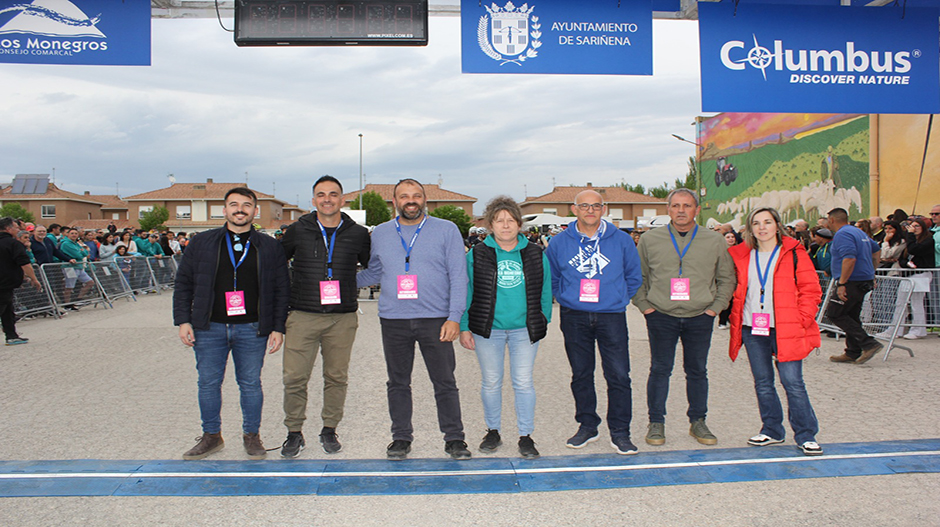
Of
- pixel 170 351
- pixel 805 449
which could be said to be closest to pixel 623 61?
pixel 805 449

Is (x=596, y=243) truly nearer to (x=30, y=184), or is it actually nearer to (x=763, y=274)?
(x=763, y=274)

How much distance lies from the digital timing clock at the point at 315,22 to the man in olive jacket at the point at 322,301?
2.98 m

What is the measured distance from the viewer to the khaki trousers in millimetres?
4320

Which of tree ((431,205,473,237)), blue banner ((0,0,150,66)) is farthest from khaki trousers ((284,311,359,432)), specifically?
tree ((431,205,473,237))

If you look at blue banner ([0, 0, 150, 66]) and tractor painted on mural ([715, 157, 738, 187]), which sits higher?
tractor painted on mural ([715, 157, 738, 187])

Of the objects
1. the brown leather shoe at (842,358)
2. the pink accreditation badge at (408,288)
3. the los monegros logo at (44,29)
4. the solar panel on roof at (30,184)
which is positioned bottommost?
the brown leather shoe at (842,358)

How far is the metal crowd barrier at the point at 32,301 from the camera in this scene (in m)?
11.1

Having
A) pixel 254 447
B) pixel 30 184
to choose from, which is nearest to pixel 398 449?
pixel 254 447

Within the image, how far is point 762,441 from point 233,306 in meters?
3.83

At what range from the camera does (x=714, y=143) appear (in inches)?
1258

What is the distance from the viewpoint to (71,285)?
12.8 metres

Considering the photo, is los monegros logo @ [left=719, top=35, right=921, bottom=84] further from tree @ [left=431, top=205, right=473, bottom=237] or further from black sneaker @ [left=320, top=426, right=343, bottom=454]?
tree @ [left=431, top=205, right=473, bottom=237]

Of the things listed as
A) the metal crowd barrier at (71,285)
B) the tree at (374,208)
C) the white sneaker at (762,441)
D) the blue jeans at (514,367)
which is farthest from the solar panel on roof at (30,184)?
the white sneaker at (762,441)

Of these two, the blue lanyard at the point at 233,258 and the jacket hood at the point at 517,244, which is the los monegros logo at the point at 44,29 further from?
the jacket hood at the point at 517,244
